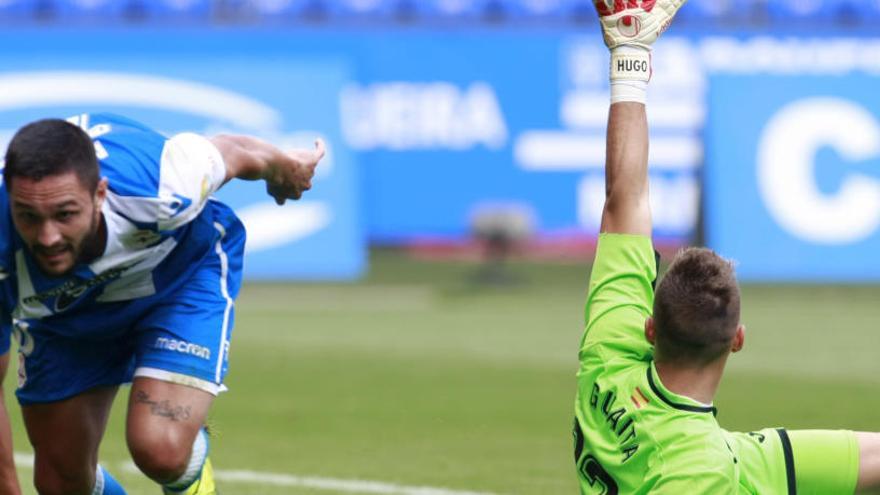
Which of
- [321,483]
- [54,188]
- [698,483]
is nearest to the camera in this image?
[698,483]

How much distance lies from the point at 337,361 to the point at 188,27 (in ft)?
25.8

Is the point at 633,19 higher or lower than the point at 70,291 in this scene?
higher

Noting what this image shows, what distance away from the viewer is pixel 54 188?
4.75 meters

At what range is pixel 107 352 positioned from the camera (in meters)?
5.76

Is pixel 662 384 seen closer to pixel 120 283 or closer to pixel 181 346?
pixel 181 346

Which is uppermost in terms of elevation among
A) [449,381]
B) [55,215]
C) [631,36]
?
[631,36]

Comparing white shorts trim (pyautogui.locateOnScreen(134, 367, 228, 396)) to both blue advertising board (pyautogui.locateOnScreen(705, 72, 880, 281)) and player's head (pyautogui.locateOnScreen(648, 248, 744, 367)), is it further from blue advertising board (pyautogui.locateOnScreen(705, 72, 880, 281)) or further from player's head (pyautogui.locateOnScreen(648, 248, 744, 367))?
blue advertising board (pyautogui.locateOnScreen(705, 72, 880, 281))

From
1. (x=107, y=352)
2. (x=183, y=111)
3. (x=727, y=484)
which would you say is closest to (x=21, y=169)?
(x=107, y=352)

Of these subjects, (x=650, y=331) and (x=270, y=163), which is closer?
(x=650, y=331)

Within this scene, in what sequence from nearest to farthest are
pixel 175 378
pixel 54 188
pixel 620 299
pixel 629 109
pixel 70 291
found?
pixel 620 299, pixel 54 188, pixel 629 109, pixel 70 291, pixel 175 378

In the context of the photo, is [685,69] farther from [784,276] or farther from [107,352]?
[107,352]

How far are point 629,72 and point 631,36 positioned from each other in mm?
115

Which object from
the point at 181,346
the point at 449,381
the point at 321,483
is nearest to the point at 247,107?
the point at 449,381

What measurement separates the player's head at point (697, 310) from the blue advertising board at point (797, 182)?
39.5 feet
